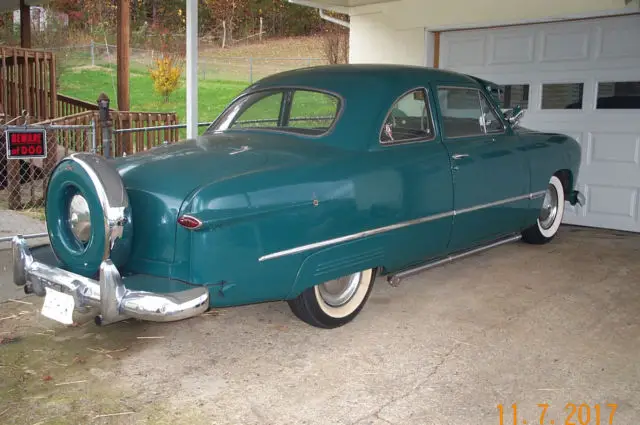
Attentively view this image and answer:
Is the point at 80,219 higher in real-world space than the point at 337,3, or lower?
lower

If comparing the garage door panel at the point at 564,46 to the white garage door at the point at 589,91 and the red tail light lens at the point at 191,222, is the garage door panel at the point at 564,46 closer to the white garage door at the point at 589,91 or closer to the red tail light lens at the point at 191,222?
the white garage door at the point at 589,91

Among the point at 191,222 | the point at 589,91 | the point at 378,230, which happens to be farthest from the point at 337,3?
the point at 191,222

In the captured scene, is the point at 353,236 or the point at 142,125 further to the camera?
the point at 142,125

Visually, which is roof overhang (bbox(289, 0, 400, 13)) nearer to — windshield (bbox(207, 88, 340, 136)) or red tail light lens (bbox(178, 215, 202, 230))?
windshield (bbox(207, 88, 340, 136))

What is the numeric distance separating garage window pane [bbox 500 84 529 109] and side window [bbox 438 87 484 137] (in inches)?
112

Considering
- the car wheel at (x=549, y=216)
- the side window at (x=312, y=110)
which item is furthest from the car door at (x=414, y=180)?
the car wheel at (x=549, y=216)

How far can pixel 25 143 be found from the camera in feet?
19.3

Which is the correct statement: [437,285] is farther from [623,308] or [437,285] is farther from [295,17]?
[295,17]

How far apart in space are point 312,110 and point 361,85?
485mm

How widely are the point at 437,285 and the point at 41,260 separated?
3155 mm

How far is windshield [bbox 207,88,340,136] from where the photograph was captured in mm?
4656
